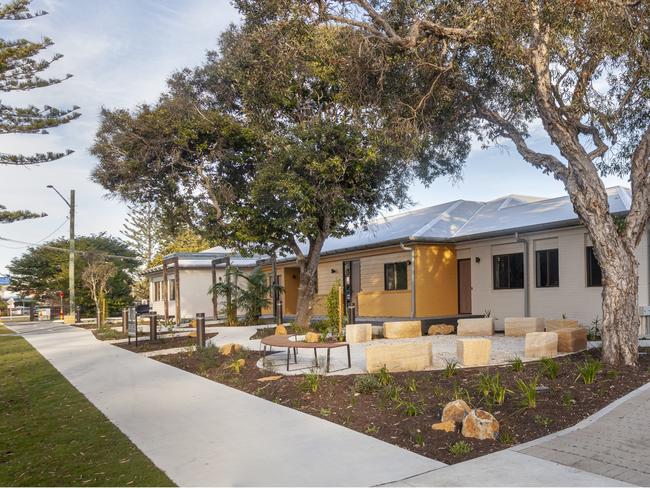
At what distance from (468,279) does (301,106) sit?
25.8 feet

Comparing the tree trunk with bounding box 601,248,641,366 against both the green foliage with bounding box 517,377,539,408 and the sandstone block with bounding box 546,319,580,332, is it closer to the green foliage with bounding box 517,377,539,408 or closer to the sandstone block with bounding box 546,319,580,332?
the green foliage with bounding box 517,377,539,408

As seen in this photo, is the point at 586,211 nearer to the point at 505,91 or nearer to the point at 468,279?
the point at 505,91

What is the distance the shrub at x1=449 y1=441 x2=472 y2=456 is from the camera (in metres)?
5.27

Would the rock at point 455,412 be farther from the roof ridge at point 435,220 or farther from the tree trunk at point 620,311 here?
the roof ridge at point 435,220

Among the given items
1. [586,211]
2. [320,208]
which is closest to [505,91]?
[586,211]

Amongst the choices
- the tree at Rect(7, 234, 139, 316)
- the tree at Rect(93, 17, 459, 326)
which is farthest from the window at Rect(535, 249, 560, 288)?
the tree at Rect(7, 234, 139, 316)

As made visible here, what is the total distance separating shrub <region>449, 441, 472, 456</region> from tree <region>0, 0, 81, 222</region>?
7895 mm

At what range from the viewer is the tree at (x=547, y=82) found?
9367 millimetres

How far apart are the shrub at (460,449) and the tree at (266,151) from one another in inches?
303

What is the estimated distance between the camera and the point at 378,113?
12.8 meters

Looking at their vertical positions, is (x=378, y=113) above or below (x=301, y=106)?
below

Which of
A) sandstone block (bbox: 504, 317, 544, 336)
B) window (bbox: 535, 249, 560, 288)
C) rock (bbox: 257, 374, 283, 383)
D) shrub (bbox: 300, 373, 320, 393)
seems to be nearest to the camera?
shrub (bbox: 300, 373, 320, 393)

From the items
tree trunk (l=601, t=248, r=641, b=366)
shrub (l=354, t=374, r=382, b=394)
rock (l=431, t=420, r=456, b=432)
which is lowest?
rock (l=431, t=420, r=456, b=432)

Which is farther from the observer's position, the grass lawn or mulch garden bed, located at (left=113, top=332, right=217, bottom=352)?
mulch garden bed, located at (left=113, top=332, right=217, bottom=352)
